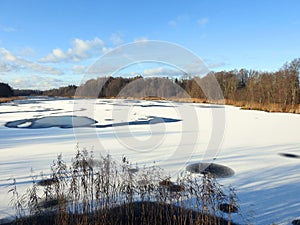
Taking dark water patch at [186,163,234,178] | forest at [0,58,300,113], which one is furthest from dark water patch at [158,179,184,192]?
forest at [0,58,300,113]

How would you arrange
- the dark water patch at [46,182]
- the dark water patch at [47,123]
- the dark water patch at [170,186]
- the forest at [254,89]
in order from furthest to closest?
the forest at [254,89] → the dark water patch at [47,123] → the dark water patch at [46,182] → the dark water patch at [170,186]

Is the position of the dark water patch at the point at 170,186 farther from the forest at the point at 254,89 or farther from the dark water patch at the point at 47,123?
the forest at the point at 254,89

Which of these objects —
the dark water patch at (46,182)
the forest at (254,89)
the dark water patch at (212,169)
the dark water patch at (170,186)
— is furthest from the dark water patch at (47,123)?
the forest at (254,89)

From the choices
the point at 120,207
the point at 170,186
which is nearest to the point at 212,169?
the point at 170,186

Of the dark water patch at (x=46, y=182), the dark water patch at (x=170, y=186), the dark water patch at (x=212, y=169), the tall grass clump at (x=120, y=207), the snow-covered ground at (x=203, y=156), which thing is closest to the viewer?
the tall grass clump at (x=120, y=207)

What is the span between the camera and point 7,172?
323 centimetres

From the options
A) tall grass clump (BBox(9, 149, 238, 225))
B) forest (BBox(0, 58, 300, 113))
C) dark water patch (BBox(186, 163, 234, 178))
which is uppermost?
forest (BBox(0, 58, 300, 113))

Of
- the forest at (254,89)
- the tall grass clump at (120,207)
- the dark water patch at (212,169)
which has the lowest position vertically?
the tall grass clump at (120,207)

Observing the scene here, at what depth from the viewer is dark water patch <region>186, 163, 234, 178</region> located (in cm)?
329

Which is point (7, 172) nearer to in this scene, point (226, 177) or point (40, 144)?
point (40, 144)

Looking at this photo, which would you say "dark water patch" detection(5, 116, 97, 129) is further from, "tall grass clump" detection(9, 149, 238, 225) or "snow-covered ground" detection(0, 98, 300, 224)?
"tall grass clump" detection(9, 149, 238, 225)

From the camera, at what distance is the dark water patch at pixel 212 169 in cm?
329

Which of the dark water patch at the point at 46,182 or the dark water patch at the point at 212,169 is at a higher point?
the dark water patch at the point at 212,169

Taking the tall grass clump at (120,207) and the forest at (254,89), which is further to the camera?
the forest at (254,89)
